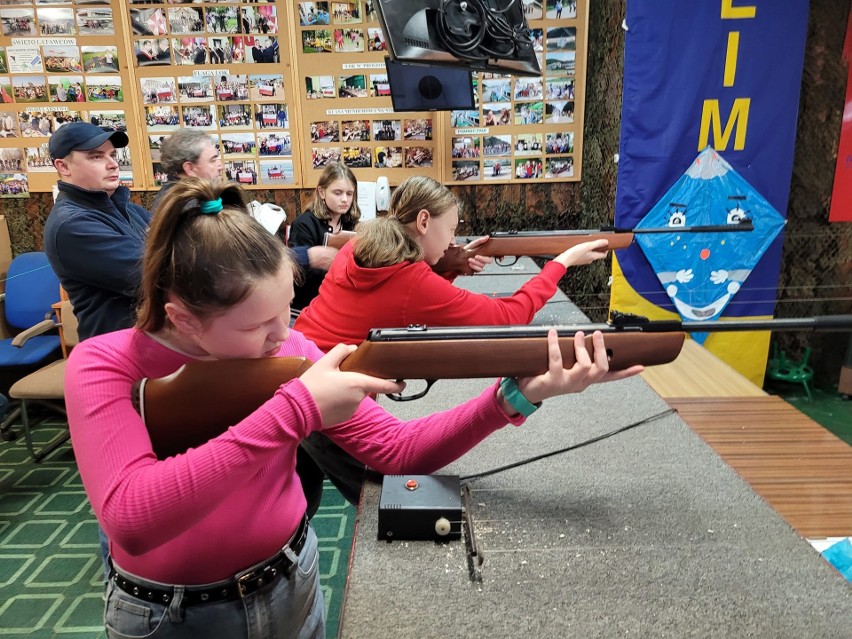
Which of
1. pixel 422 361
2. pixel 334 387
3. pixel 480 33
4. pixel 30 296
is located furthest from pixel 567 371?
pixel 30 296

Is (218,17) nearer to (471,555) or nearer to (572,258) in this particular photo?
(572,258)

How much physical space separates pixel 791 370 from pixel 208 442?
412cm

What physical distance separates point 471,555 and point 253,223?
2.05ft

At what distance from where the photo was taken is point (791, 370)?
3.85 m

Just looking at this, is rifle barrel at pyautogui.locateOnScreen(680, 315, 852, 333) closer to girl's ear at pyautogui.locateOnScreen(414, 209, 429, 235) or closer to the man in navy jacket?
girl's ear at pyautogui.locateOnScreen(414, 209, 429, 235)

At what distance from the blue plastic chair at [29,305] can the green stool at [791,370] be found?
15.1ft

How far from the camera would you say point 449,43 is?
1.96 m

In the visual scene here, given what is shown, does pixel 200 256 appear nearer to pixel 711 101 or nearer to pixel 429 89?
pixel 429 89

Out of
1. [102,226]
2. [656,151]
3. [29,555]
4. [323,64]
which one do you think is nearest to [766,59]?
[656,151]

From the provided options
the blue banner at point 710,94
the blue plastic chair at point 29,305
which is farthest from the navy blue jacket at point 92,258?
the blue banner at point 710,94

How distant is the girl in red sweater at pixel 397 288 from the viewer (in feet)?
5.39

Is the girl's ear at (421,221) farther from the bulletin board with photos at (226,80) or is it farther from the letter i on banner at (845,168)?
the letter i on banner at (845,168)

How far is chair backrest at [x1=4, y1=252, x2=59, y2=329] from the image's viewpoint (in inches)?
142

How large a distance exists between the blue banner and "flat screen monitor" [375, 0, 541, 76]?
1.57m
